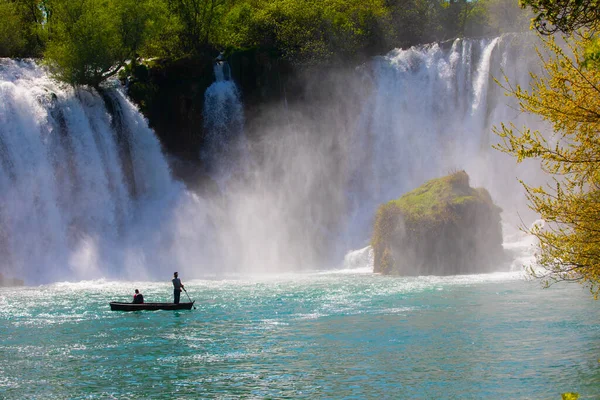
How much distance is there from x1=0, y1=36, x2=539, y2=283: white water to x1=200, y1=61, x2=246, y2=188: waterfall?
9 centimetres

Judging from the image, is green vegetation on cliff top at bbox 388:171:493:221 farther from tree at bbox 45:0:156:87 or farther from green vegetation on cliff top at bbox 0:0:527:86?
tree at bbox 45:0:156:87

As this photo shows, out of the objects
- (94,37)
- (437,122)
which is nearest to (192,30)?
(94,37)

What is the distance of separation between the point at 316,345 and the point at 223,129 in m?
32.8

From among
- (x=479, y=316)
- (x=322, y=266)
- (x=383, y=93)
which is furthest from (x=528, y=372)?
(x=383, y=93)

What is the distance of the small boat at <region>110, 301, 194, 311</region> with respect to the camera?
2670cm

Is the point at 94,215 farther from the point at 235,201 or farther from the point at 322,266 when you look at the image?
the point at 322,266

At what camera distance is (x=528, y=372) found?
1666 cm

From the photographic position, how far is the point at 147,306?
2717 centimetres

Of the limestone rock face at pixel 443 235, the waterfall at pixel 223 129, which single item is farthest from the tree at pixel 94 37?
A: the limestone rock face at pixel 443 235

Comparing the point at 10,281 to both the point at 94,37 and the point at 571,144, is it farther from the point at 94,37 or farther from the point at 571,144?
the point at 571,144

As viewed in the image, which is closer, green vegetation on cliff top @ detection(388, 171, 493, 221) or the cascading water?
green vegetation on cliff top @ detection(388, 171, 493, 221)

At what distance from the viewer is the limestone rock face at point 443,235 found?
36.1 m

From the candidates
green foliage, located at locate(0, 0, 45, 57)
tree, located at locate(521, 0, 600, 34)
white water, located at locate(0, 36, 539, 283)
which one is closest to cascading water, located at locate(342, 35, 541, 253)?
white water, located at locate(0, 36, 539, 283)

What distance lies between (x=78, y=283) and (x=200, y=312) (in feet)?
41.6
